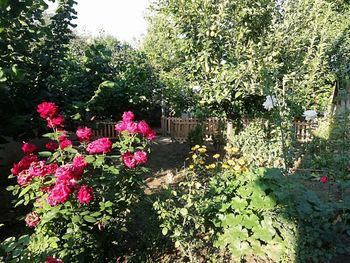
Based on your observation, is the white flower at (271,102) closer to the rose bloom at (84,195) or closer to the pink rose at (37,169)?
the rose bloom at (84,195)

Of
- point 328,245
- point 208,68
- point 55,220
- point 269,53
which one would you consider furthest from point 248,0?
point 55,220

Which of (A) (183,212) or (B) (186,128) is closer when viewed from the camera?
(A) (183,212)

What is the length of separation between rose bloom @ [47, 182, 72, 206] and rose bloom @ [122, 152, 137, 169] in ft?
1.83

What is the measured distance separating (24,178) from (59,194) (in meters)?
0.45

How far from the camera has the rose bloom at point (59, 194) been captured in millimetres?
2010

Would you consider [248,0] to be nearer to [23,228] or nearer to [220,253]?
[220,253]

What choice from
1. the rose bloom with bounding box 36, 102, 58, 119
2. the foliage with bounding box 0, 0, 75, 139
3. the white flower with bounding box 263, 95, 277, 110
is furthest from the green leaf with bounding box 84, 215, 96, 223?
the white flower with bounding box 263, 95, 277, 110

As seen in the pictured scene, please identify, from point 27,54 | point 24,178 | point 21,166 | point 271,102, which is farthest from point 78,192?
point 271,102

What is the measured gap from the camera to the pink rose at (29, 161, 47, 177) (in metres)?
2.20

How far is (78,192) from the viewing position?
2.18 meters

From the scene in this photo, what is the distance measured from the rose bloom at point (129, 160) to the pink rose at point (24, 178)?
2.54 feet

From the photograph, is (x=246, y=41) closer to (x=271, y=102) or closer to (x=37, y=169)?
(x=271, y=102)

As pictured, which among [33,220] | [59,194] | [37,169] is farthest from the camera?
[33,220]

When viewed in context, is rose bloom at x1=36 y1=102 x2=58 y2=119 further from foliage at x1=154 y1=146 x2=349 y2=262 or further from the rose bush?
foliage at x1=154 y1=146 x2=349 y2=262
